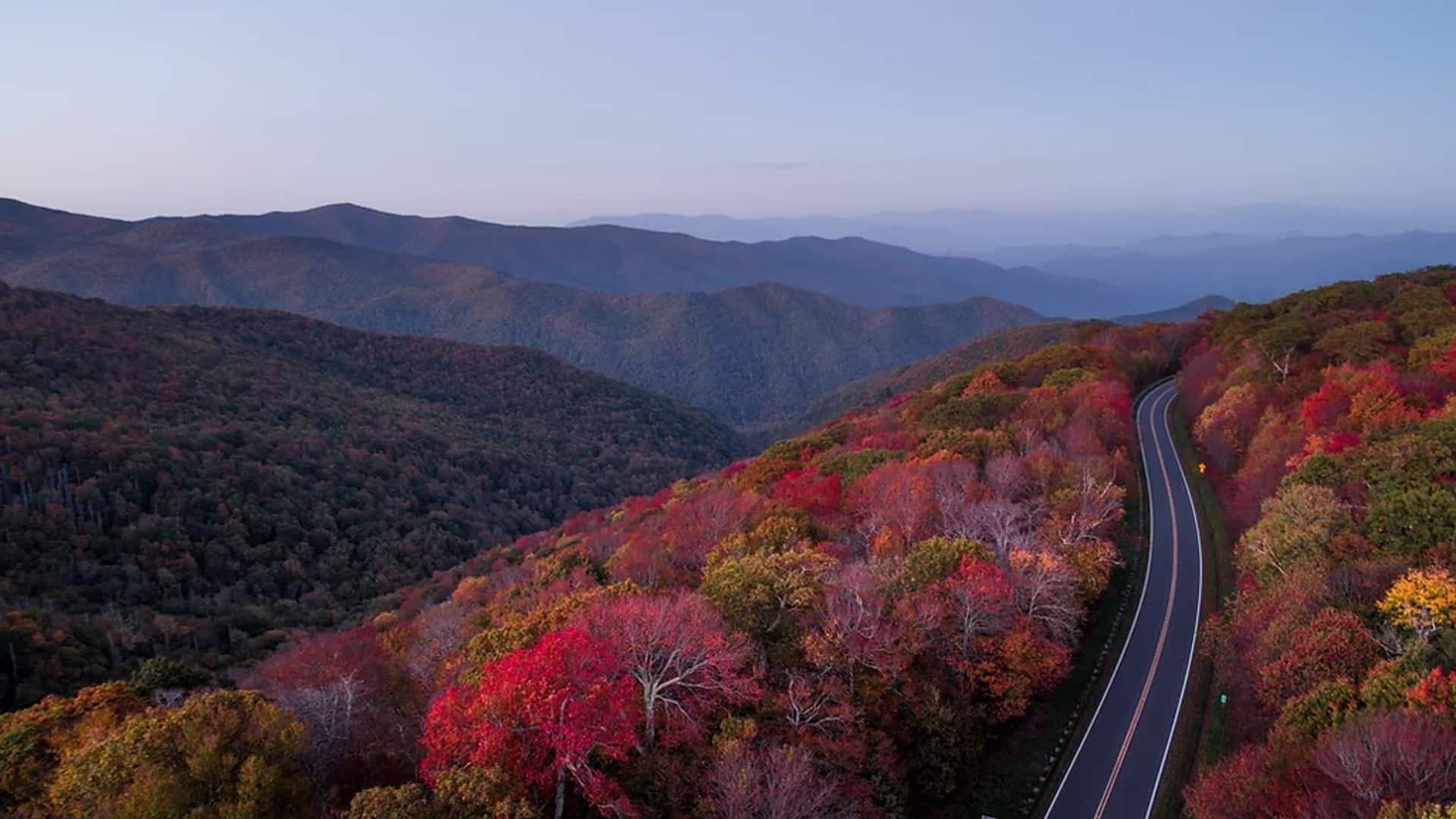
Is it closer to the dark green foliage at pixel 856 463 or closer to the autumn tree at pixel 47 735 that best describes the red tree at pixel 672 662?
the autumn tree at pixel 47 735

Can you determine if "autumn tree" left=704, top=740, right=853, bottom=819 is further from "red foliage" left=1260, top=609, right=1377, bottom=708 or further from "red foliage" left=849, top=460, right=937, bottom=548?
"red foliage" left=849, top=460, right=937, bottom=548

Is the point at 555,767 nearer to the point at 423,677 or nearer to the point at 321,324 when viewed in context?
the point at 423,677

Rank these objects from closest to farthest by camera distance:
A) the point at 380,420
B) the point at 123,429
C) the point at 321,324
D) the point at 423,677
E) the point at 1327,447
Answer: the point at 423,677
the point at 1327,447
the point at 123,429
the point at 380,420
the point at 321,324

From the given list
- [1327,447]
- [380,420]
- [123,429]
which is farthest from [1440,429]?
[380,420]

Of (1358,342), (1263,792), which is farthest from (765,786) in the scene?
(1358,342)

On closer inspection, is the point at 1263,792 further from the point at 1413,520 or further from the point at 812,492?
the point at 812,492

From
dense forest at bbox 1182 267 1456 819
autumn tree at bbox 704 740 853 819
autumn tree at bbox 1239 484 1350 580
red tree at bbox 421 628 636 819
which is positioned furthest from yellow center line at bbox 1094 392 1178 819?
red tree at bbox 421 628 636 819
